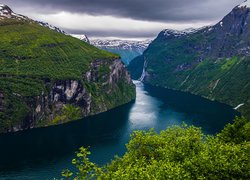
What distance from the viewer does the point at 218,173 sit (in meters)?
66.0

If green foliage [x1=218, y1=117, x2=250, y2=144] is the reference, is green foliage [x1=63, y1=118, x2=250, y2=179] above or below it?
above

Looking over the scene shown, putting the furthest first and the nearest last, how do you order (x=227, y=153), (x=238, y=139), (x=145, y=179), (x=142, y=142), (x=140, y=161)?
1. (x=238, y=139)
2. (x=142, y=142)
3. (x=140, y=161)
4. (x=227, y=153)
5. (x=145, y=179)

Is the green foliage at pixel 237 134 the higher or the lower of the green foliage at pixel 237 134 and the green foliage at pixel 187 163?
the lower

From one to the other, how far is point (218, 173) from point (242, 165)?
4730 mm

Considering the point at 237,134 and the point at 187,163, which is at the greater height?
the point at 187,163

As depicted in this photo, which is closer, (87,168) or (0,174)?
(87,168)

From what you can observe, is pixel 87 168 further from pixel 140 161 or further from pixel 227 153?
pixel 227 153

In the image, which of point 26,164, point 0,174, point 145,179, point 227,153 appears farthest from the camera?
point 26,164

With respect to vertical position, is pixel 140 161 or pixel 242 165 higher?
pixel 242 165

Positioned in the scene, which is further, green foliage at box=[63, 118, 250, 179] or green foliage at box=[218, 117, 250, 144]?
green foliage at box=[218, 117, 250, 144]

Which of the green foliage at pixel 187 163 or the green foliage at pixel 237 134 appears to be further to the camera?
the green foliage at pixel 237 134

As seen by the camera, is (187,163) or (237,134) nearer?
(187,163)

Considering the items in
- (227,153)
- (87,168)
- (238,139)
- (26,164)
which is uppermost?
(227,153)

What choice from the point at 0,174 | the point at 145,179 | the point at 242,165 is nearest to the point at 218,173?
the point at 242,165
